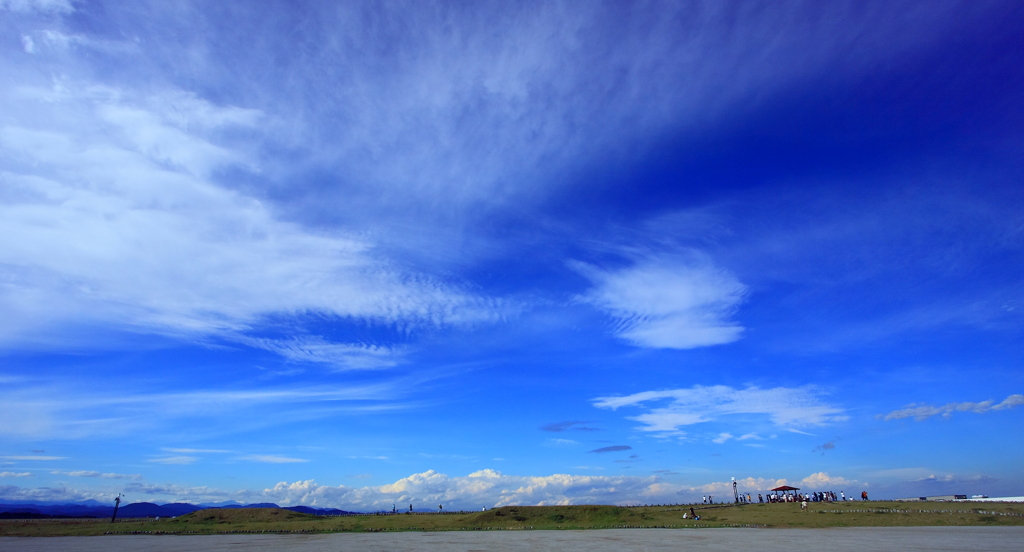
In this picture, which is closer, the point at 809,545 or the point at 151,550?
the point at 809,545

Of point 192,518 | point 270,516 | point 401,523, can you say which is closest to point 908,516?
point 401,523

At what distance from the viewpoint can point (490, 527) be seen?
85.2 metres

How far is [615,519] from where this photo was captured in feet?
290

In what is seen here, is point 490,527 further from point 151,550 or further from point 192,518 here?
point 192,518

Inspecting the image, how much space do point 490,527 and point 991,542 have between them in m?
65.7

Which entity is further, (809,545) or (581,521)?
(581,521)

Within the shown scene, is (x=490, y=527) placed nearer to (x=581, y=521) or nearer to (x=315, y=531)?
(x=581, y=521)

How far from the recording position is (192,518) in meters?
111

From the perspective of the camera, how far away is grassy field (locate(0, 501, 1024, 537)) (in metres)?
68.2

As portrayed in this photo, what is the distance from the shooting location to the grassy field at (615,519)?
6825 centimetres

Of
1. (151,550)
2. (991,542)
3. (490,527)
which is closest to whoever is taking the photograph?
(991,542)

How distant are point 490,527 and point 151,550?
51255mm

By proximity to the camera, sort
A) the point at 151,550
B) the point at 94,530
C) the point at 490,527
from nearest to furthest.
A: the point at 151,550
the point at 490,527
the point at 94,530

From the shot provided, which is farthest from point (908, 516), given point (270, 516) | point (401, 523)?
point (270, 516)
